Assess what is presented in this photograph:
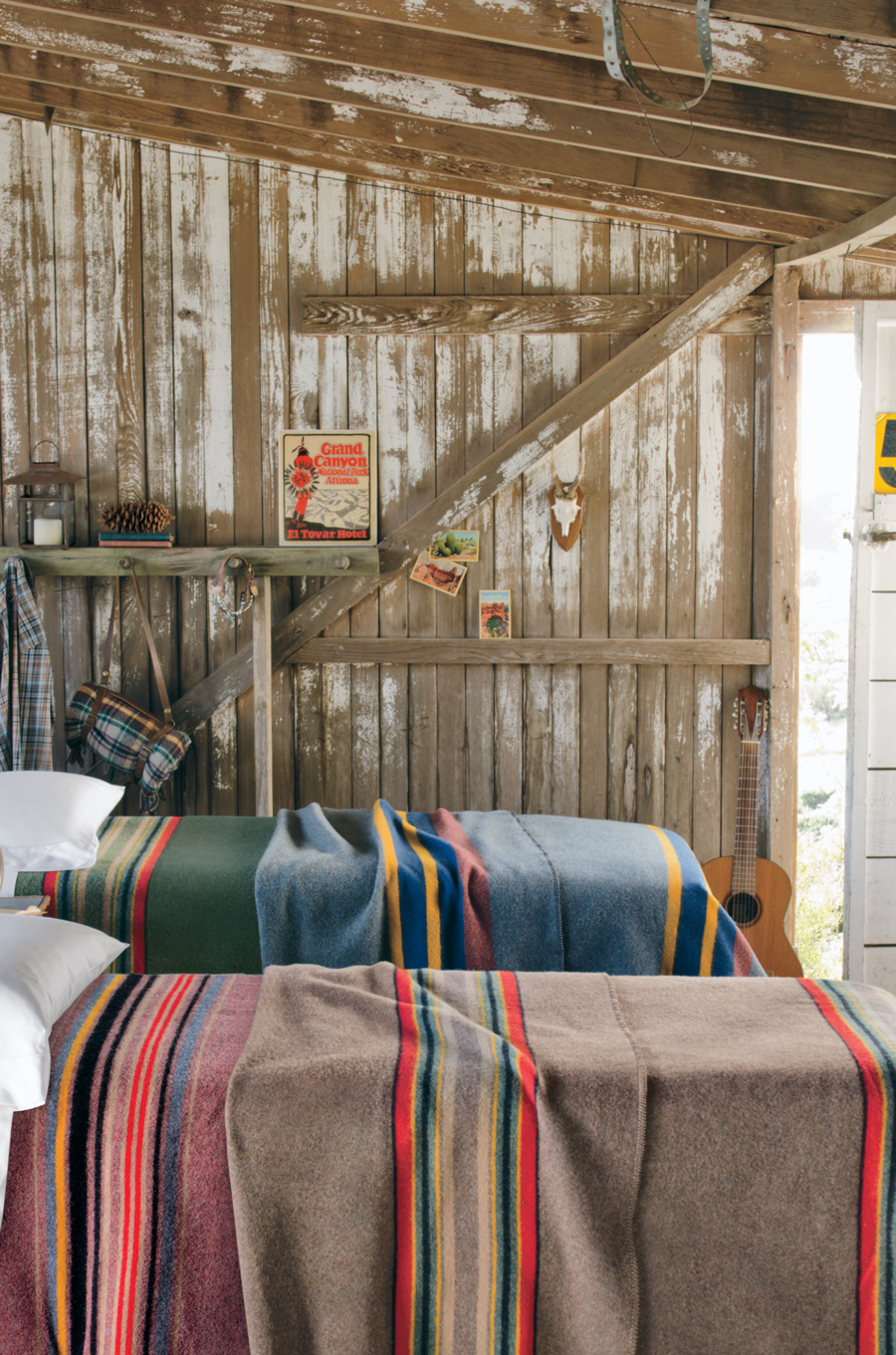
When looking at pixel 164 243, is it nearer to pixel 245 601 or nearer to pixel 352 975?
pixel 245 601

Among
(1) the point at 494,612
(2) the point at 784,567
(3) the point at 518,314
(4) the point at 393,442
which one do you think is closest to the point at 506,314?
(3) the point at 518,314

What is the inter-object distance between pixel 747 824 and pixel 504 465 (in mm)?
1467

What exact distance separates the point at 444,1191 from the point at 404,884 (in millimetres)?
915

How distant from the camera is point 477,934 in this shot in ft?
6.17

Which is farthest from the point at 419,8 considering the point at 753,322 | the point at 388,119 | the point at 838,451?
the point at 838,451

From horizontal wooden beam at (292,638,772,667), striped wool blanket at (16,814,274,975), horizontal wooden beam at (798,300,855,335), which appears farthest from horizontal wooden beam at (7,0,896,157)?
striped wool blanket at (16,814,274,975)

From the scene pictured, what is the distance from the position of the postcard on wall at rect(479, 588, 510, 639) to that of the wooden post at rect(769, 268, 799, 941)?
0.92 metres

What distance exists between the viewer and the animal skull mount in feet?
10.0

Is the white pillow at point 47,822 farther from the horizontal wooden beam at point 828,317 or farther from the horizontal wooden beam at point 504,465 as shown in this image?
the horizontal wooden beam at point 828,317

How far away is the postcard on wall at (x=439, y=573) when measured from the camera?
3.12 meters

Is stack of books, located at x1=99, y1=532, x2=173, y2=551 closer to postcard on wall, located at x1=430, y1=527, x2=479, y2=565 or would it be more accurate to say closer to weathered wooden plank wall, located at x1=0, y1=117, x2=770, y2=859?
weathered wooden plank wall, located at x1=0, y1=117, x2=770, y2=859

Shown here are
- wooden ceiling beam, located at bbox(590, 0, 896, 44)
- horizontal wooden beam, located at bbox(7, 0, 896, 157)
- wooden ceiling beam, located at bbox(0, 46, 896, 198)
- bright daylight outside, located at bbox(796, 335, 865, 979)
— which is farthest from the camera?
bright daylight outside, located at bbox(796, 335, 865, 979)

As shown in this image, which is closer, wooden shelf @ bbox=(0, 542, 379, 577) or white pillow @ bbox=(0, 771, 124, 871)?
white pillow @ bbox=(0, 771, 124, 871)

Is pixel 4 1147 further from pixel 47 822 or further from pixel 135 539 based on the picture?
pixel 135 539
